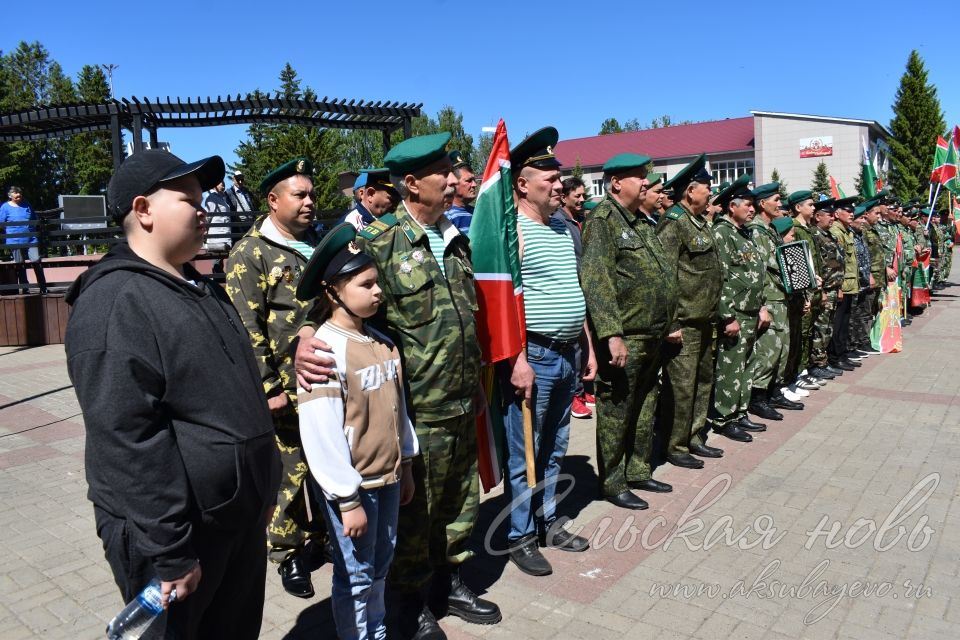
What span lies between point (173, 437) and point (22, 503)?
3.95 metres

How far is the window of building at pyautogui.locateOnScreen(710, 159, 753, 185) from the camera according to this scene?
52175 mm

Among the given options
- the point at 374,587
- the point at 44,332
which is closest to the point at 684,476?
the point at 374,587

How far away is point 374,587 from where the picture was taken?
280 centimetres

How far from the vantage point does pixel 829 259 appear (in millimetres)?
8477

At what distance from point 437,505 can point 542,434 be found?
1.05 metres

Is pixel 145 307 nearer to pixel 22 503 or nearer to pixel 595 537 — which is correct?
pixel 595 537

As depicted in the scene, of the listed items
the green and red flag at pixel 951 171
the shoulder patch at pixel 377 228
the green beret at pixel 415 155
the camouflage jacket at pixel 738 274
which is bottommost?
A: the camouflage jacket at pixel 738 274

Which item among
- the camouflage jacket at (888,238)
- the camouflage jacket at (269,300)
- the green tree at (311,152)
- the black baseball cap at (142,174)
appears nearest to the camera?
the black baseball cap at (142,174)

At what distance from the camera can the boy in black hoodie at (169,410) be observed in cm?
186

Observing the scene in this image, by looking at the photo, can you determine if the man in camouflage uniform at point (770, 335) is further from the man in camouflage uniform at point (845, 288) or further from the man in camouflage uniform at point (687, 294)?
the man in camouflage uniform at point (845, 288)

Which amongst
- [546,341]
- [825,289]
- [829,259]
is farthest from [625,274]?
[829,259]

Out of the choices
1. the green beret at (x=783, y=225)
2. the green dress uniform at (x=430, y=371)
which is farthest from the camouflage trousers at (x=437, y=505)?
the green beret at (x=783, y=225)

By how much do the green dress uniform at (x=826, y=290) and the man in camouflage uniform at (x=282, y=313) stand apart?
6.59 metres

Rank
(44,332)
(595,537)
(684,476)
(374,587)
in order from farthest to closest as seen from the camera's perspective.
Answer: (44,332) → (684,476) → (595,537) → (374,587)
